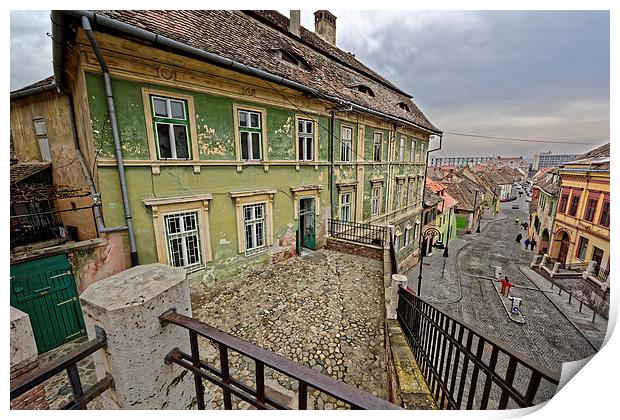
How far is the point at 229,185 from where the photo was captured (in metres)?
6.15

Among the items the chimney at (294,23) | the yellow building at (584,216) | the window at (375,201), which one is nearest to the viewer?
the yellow building at (584,216)

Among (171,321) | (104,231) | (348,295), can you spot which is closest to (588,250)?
(348,295)

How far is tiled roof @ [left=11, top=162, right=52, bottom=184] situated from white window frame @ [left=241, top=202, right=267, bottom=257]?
226 inches

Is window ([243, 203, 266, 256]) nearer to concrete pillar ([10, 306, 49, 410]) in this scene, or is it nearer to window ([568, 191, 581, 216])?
concrete pillar ([10, 306, 49, 410])

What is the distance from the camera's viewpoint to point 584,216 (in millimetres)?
11289

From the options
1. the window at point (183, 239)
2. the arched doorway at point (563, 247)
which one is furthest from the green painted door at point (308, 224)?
the arched doorway at point (563, 247)

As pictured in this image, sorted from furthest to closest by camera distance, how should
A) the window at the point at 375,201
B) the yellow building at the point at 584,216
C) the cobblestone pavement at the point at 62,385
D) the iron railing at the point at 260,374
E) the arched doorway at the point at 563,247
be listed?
the arched doorway at the point at 563,247 < the window at the point at 375,201 < the yellow building at the point at 584,216 < the cobblestone pavement at the point at 62,385 < the iron railing at the point at 260,374

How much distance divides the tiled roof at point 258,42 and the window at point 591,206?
9.16m

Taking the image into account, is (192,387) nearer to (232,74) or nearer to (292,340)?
(292,340)

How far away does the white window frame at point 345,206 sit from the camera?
987cm

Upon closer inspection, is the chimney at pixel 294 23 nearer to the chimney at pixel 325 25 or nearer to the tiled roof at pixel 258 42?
the tiled roof at pixel 258 42

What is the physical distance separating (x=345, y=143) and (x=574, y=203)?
13070 millimetres

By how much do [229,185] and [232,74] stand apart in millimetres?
2682

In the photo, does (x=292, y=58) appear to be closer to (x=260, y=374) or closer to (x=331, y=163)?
(x=331, y=163)
